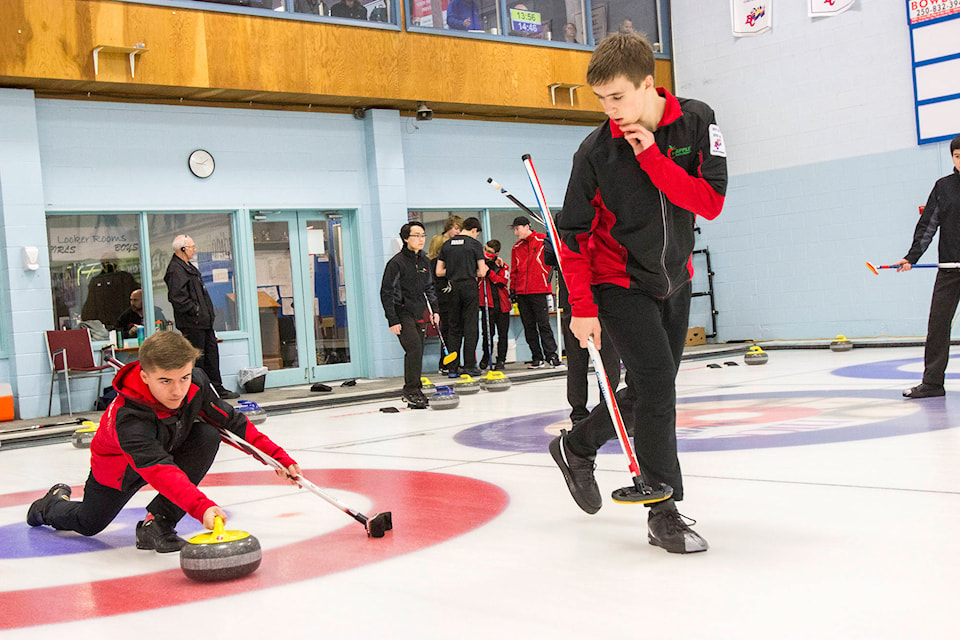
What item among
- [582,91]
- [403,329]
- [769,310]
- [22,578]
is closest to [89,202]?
[403,329]

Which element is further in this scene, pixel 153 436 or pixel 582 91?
pixel 582 91

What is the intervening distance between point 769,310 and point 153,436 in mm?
12655

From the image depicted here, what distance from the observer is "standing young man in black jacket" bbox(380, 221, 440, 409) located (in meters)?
8.80

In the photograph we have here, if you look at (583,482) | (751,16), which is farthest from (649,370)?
(751,16)

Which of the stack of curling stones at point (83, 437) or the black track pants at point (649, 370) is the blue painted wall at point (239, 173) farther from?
the black track pants at point (649, 370)

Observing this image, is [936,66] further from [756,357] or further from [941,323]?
[941,323]

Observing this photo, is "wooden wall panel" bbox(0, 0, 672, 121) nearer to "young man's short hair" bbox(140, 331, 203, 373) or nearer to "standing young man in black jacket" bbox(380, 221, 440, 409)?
"standing young man in black jacket" bbox(380, 221, 440, 409)

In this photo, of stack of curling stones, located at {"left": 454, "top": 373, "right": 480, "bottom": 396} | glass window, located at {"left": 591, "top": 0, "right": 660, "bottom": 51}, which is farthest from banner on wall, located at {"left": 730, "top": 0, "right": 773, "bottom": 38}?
stack of curling stones, located at {"left": 454, "top": 373, "right": 480, "bottom": 396}

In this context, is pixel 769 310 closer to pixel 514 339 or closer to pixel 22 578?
pixel 514 339

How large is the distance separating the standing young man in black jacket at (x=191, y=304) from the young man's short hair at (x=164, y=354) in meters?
7.07

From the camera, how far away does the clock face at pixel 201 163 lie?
11.6 meters

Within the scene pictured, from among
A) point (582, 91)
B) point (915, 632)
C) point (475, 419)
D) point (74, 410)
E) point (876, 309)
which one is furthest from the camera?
point (582, 91)

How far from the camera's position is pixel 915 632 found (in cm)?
221

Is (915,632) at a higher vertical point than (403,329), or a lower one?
lower
